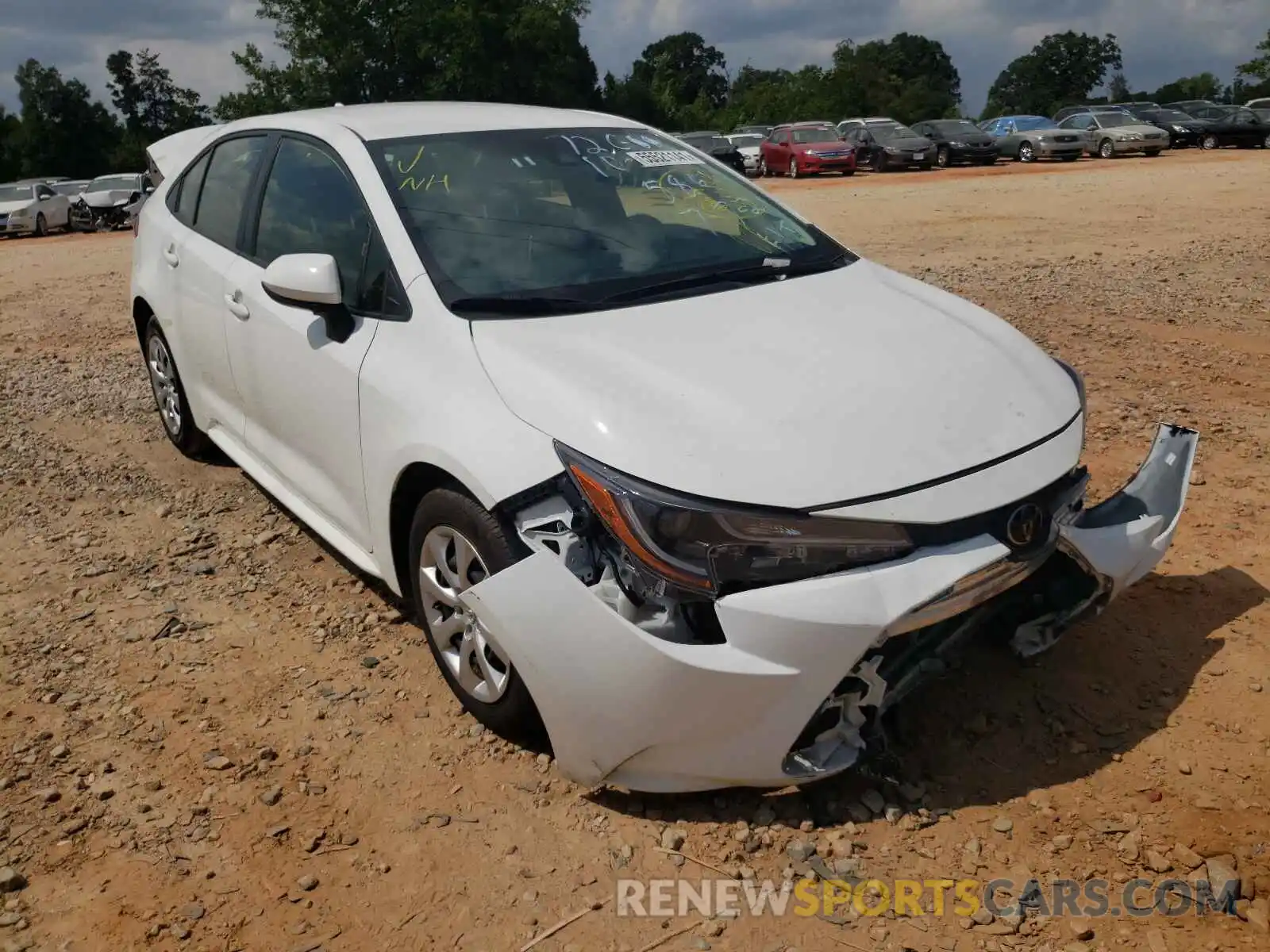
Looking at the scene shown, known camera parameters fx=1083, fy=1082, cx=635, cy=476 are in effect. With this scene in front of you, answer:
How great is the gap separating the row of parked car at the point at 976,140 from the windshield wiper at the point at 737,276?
25950 mm

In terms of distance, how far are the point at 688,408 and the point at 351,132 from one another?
6.12ft

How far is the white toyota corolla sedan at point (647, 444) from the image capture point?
249 centimetres

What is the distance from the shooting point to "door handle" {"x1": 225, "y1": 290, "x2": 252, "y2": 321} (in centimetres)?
399

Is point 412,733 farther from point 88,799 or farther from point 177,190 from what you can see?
point 177,190

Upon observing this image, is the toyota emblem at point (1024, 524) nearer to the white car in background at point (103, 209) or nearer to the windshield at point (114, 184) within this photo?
the white car in background at point (103, 209)

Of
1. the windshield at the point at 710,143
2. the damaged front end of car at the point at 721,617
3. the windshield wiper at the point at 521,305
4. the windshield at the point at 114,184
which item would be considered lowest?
the windshield at the point at 114,184

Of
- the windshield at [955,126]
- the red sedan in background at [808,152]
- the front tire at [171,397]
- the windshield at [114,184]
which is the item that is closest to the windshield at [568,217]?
the front tire at [171,397]

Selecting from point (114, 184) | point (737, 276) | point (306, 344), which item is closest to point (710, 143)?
point (114, 184)

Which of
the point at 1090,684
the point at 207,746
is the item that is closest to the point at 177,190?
the point at 207,746

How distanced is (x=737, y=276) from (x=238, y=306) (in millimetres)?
1904

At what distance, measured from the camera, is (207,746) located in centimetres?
321

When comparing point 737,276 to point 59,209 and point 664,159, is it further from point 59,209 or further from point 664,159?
point 59,209

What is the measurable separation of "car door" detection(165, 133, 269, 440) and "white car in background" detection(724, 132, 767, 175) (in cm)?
2782

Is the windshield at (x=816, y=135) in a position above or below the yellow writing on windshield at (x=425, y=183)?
above
